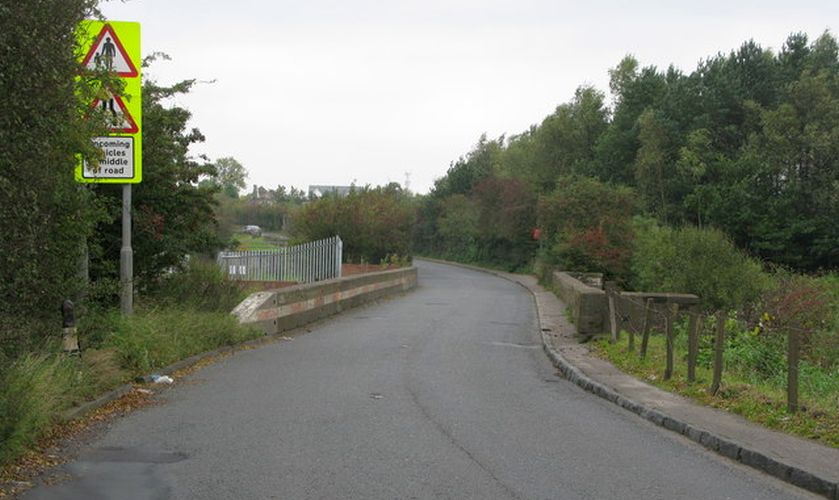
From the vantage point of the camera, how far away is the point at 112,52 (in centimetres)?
1102

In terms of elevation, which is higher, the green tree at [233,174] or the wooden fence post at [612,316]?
the green tree at [233,174]

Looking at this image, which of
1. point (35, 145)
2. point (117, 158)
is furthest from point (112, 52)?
point (35, 145)

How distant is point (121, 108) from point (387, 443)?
6253 millimetres

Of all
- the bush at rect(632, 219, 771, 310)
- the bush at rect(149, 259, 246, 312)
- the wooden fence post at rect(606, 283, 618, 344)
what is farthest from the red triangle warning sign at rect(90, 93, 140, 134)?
the bush at rect(632, 219, 771, 310)

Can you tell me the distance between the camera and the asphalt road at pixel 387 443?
6.27 meters

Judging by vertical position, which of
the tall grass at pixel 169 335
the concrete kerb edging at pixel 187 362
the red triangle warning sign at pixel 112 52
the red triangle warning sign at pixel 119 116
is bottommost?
the concrete kerb edging at pixel 187 362

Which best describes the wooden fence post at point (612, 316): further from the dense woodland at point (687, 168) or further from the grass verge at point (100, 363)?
the dense woodland at point (687, 168)

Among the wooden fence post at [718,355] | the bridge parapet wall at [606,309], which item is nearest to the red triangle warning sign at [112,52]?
the wooden fence post at [718,355]

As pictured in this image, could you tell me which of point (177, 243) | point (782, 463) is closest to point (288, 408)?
point (782, 463)

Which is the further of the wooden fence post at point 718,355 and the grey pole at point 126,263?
the grey pole at point 126,263

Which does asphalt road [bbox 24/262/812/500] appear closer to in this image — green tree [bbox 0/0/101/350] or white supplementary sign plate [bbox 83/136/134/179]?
green tree [bbox 0/0/101/350]

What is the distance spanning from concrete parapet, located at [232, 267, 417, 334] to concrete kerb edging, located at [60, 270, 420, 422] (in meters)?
0.13

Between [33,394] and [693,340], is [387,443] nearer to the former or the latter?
[33,394]

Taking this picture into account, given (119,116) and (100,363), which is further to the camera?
(119,116)
